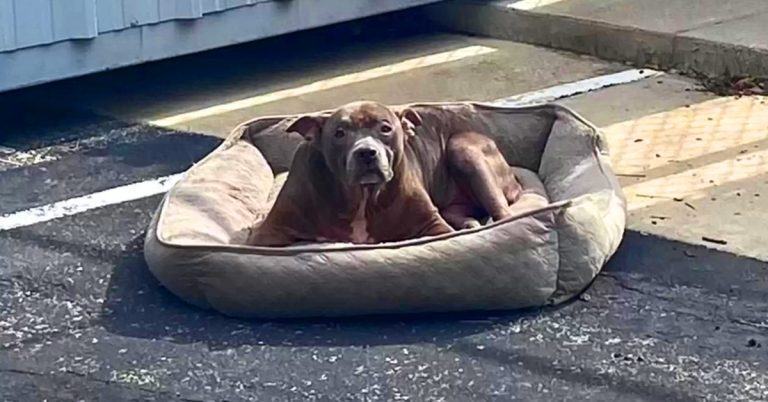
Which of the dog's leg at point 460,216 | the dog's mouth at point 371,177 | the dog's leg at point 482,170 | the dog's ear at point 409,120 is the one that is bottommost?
the dog's leg at point 460,216

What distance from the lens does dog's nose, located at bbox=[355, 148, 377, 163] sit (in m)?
6.01

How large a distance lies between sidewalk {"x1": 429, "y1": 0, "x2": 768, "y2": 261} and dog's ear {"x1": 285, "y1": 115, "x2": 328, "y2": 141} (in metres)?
1.43

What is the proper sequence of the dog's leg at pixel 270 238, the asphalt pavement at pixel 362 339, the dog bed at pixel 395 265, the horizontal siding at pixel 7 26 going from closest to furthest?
the asphalt pavement at pixel 362 339 → the dog bed at pixel 395 265 → the dog's leg at pixel 270 238 → the horizontal siding at pixel 7 26

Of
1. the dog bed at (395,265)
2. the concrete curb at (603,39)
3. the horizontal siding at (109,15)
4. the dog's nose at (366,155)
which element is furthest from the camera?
the concrete curb at (603,39)

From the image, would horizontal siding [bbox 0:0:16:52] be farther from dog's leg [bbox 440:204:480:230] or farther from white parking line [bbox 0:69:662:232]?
dog's leg [bbox 440:204:480:230]

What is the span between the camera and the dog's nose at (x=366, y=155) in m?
6.01

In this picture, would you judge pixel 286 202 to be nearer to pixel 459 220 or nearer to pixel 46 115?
pixel 459 220

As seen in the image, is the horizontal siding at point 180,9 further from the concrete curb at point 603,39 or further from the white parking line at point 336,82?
the concrete curb at point 603,39

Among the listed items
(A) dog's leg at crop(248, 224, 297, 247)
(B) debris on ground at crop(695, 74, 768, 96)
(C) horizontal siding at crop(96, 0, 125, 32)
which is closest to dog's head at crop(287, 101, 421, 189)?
(A) dog's leg at crop(248, 224, 297, 247)

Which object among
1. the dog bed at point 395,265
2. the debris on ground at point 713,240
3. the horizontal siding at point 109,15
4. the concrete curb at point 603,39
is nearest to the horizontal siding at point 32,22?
the horizontal siding at point 109,15

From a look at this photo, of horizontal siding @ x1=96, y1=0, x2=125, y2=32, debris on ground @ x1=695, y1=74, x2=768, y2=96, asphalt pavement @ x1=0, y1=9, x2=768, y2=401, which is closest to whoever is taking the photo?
asphalt pavement @ x1=0, y1=9, x2=768, y2=401

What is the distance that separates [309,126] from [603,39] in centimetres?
418

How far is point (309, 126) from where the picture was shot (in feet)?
20.6

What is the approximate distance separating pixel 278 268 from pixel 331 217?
0.58 meters
